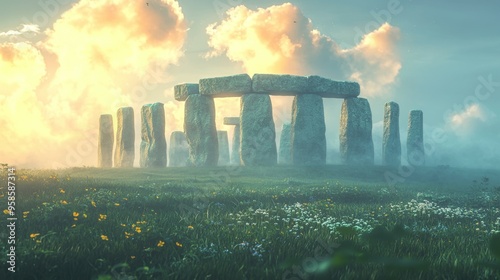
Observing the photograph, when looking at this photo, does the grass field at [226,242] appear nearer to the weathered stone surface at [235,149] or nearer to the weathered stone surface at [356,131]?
the weathered stone surface at [356,131]

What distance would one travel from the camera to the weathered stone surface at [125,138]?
3819 centimetres

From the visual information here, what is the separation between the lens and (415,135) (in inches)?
1655

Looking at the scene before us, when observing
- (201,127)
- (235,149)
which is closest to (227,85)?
(201,127)

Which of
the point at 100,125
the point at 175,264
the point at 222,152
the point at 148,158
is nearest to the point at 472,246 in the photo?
the point at 175,264

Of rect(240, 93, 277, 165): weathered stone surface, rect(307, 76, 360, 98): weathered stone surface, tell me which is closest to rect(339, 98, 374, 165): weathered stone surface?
rect(307, 76, 360, 98): weathered stone surface

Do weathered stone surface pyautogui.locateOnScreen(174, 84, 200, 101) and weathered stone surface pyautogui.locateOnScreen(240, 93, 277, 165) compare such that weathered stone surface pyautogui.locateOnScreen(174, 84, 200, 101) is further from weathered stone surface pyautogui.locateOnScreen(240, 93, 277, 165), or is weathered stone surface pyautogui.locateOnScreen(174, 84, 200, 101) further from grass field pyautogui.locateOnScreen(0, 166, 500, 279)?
grass field pyautogui.locateOnScreen(0, 166, 500, 279)

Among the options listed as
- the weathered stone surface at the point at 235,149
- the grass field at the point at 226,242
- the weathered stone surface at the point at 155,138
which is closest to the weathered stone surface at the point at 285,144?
the weathered stone surface at the point at 235,149

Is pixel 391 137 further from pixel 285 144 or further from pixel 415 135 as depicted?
pixel 285 144

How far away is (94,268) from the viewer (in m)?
4.79

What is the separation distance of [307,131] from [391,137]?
9.83 metres

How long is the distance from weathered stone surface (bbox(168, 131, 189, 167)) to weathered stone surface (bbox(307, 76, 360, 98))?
17174 millimetres

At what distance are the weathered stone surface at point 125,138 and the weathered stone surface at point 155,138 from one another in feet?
7.82

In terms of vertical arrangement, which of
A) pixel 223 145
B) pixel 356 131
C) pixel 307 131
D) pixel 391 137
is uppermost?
pixel 356 131

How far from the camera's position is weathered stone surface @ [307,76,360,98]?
33.3m
